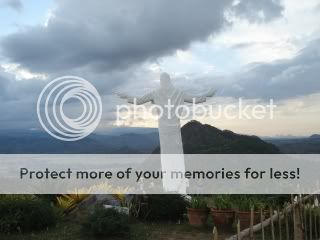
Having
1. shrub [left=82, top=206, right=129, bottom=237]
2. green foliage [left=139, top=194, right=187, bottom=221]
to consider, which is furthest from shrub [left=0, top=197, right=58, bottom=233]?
green foliage [left=139, top=194, right=187, bottom=221]

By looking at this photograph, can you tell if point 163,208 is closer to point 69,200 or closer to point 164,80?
point 69,200

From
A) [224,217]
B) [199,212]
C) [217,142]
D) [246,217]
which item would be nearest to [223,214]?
[224,217]

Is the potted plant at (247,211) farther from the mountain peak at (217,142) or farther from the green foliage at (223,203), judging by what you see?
the mountain peak at (217,142)

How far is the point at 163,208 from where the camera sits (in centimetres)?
955

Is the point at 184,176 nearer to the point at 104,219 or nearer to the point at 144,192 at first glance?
→ the point at 144,192

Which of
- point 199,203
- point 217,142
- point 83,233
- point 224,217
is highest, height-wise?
point 217,142

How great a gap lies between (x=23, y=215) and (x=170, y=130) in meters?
3.76

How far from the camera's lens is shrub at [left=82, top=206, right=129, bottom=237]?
8.00 meters

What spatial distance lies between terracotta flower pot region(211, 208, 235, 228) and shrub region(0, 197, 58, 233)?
124 inches

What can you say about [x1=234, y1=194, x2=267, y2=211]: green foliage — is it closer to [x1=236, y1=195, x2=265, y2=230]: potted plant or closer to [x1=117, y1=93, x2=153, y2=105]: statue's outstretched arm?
[x1=236, y1=195, x2=265, y2=230]: potted plant

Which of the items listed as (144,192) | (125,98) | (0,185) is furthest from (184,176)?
(0,185)

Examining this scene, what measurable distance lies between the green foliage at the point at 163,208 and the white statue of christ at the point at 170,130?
762 mm

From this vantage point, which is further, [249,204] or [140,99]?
[140,99]

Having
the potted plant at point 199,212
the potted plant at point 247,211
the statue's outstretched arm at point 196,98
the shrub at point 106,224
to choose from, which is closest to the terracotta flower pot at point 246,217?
the potted plant at point 247,211
